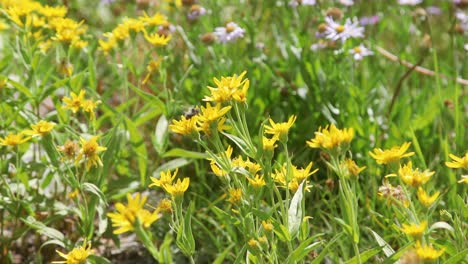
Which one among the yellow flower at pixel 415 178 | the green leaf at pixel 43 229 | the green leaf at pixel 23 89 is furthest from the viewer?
the green leaf at pixel 23 89

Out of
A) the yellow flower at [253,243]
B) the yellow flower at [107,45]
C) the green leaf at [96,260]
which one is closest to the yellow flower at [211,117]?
the yellow flower at [253,243]

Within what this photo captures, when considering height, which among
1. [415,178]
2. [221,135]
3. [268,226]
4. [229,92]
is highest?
[229,92]

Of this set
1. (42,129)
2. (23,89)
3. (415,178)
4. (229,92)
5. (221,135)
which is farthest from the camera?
(221,135)

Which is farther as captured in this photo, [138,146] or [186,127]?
[138,146]

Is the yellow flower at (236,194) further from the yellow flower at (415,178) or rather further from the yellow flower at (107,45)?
the yellow flower at (107,45)

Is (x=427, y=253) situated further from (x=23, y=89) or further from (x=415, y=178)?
(x=23, y=89)

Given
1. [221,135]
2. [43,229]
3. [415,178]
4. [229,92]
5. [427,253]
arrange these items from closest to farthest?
1. [427,253]
2. [415,178]
3. [229,92]
4. [43,229]
5. [221,135]

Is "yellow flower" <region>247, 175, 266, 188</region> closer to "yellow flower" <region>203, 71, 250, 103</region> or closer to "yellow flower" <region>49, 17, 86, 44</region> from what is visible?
"yellow flower" <region>203, 71, 250, 103</region>

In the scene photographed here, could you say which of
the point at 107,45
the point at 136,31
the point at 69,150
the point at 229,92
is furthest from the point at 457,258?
the point at 107,45

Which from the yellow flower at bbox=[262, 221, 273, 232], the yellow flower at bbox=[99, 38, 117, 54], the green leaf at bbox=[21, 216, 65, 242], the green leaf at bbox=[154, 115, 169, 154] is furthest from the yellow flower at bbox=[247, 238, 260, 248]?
the yellow flower at bbox=[99, 38, 117, 54]

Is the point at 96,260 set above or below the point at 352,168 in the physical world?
below

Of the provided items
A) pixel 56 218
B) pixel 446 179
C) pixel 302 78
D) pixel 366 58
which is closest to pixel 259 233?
pixel 56 218
